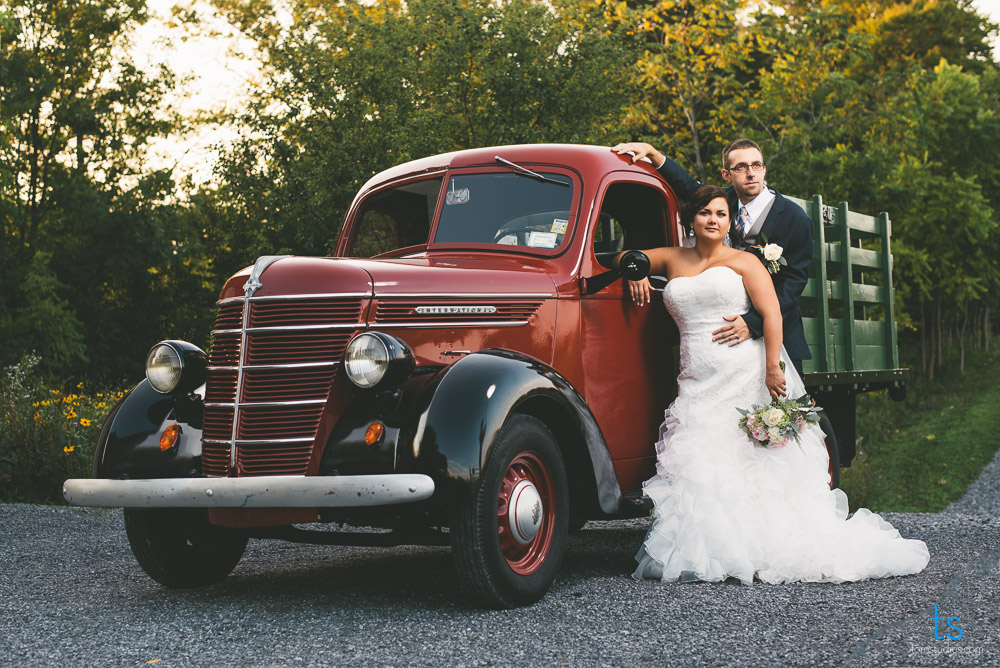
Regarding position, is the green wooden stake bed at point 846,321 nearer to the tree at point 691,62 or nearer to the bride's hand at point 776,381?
the bride's hand at point 776,381

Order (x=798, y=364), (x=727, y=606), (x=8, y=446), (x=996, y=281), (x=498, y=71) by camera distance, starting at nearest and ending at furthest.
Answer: (x=727, y=606) < (x=798, y=364) < (x=8, y=446) < (x=498, y=71) < (x=996, y=281)

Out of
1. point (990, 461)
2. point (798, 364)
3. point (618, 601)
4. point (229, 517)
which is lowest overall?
point (990, 461)

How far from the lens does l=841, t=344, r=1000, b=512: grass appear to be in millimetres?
14062

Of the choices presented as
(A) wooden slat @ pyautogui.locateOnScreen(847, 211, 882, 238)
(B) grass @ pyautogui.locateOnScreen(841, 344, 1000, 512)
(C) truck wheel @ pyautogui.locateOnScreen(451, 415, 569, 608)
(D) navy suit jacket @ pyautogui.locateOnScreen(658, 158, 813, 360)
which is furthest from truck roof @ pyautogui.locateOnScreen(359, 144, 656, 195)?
(B) grass @ pyautogui.locateOnScreen(841, 344, 1000, 512)

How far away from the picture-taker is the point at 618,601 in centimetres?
441

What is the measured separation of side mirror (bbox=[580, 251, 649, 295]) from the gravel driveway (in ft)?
5.02

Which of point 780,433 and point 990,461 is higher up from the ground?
point 780,433

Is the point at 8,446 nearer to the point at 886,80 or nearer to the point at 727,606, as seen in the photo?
the point at 727,606

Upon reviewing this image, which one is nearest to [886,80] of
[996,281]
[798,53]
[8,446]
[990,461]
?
[798,53]

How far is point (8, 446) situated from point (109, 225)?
40.5ft

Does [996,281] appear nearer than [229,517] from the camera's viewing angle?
No

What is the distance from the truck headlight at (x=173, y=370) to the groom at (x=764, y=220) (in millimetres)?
2705

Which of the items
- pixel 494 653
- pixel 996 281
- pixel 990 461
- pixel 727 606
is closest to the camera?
pixel 494 653

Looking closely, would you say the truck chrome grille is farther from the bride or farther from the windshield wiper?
the bride
